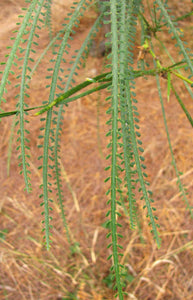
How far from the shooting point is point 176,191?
1183 millimetres

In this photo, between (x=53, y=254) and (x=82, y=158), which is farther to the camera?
(x=82, y=158)

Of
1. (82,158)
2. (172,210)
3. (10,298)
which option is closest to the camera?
(10,298)

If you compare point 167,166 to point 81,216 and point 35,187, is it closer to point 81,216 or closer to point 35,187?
point 81,216

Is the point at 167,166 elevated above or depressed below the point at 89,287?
above

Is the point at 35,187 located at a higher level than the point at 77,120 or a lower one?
lower

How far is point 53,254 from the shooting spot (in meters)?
1.08

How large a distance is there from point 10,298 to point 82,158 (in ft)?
2.05

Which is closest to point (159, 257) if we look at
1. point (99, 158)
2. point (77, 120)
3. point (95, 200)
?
point (95, 200)

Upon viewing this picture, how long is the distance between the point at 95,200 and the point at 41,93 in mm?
573

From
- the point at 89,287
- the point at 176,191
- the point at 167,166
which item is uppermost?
the point at 167,166

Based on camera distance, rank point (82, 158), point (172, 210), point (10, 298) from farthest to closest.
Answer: point (82, 158), point (172, 210), point (10, 298)

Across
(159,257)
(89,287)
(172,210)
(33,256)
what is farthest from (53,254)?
(172,210)

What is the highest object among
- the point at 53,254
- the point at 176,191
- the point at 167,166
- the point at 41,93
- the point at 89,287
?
the point at 41,93

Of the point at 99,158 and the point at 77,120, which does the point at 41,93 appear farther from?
the point at 99,158
